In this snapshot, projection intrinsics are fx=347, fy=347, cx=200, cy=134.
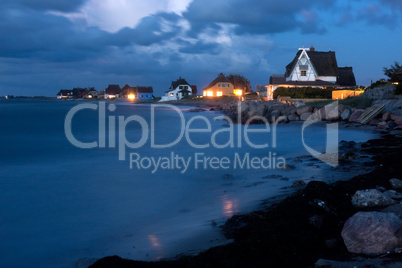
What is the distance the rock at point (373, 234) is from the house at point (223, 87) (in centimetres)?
7588

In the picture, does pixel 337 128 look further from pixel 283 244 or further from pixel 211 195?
pixel 283 244

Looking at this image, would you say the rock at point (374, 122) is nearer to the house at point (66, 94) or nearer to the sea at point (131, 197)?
the sea at point (131, 197)

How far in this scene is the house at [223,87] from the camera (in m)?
79.9

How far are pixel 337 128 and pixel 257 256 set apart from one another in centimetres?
1925

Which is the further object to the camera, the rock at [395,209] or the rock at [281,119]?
the rock at [281,119]

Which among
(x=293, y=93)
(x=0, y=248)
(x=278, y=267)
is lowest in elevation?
(x=0, y=248)

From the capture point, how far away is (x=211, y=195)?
8.07 metres

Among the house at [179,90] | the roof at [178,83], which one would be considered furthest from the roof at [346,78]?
the roof at [178,83]

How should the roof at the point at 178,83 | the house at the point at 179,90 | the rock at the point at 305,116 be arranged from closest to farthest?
1. the rock at the point at 305,116
2. the house at the point at 179,90
3. the roof at the point at 178,83

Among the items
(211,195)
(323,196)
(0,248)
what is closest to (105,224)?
(0,248)

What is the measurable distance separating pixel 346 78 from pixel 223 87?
30584 mm

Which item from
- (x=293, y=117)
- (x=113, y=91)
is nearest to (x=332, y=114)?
(x=293, y=117)

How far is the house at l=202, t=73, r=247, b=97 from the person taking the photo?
262ft

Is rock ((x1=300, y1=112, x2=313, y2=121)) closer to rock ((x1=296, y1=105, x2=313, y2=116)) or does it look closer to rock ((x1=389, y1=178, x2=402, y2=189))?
rock ((x1=296, y1=105, x2=313, y2=116))
